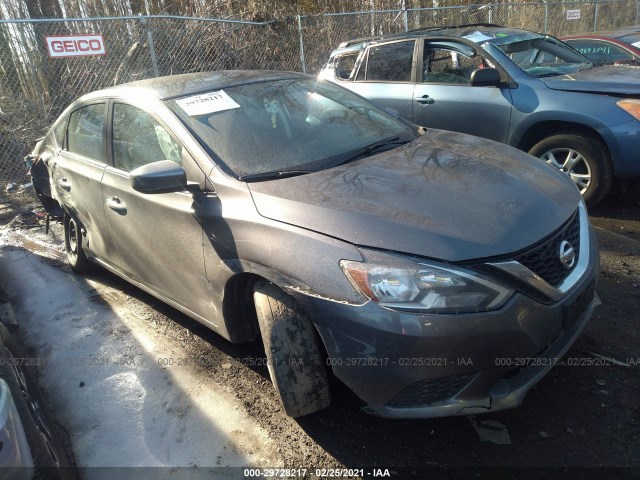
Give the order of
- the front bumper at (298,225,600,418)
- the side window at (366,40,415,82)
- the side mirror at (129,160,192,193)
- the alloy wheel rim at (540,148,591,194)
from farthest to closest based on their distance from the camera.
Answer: the side window at (366,40,415,82)
the alloy wheel rim at (540,148,591,194)
the side mirror at (129,160,192,193)
the front bumper at (298,225,600,418)

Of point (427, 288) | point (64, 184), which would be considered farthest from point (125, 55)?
point (427, 288)

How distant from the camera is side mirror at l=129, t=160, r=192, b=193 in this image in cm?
247

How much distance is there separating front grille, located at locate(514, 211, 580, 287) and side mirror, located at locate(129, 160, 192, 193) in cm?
162

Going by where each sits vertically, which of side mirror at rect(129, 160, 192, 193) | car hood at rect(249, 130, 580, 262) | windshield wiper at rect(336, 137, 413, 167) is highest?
side mirror at rect(129, 160, 192, 193)

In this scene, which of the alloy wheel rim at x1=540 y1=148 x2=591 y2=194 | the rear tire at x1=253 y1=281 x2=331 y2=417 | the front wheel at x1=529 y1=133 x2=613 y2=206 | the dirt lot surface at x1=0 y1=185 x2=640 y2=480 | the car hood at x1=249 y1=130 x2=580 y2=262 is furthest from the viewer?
the alloy wheel rim at x1=540 y1=148 x2=591 y2=194

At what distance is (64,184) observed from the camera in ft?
13.1

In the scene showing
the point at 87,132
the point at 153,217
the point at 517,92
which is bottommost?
the point at 153,217

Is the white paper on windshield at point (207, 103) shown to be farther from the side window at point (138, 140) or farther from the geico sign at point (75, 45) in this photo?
the geico sign at point (75, 45)

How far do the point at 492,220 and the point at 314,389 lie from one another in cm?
109

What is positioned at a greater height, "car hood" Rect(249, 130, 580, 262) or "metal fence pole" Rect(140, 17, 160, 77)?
"metal fence pole" Rect(140, 17, 160, 77)

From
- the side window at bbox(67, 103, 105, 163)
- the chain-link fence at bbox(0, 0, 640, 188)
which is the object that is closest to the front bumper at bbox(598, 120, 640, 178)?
the side window at bbox(67, 103, 105, 163)

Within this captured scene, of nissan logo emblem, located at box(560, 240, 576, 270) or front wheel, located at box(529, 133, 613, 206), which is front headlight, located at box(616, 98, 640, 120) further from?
nissan logo emblem, located at box(560, 240, 576, 270)

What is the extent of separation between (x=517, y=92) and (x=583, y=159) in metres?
0.87

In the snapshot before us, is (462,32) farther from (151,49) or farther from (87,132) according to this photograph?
(151,49)
